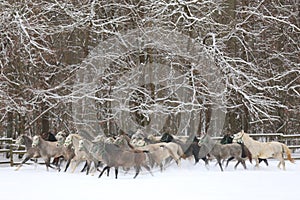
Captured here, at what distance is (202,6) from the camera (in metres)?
18.6

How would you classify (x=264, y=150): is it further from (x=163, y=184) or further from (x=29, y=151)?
(x=29, y=151)

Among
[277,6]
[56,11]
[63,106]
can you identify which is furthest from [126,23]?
[277,6]

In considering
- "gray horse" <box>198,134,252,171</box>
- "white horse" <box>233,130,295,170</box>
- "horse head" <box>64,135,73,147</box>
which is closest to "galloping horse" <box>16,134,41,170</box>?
"horse head" <box>64,135,73,147</box>

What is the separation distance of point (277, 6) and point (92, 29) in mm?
8499

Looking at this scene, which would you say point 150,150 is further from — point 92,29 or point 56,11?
point 56,11

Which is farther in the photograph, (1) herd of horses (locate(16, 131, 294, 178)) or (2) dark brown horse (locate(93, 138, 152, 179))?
(1) herd of horses (locate(16, 131, 294, 178))

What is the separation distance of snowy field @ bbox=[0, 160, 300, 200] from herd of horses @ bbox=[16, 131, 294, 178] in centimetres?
34

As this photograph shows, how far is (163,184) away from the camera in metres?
10.0

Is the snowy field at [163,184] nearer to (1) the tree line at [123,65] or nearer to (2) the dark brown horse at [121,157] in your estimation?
(2) the dark brown horse at [121,157]

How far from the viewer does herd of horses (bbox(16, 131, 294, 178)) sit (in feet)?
39.3

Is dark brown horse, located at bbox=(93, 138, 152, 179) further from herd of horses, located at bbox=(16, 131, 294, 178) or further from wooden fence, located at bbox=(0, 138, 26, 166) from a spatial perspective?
wooden fence, located at bbox=(0, 138, 26, 166)

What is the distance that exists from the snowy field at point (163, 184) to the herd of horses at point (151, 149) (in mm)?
335

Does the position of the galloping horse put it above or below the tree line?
below

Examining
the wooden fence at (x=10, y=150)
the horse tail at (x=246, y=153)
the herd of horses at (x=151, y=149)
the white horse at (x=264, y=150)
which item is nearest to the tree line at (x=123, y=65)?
the wooden fence at (x=10, y=150)
